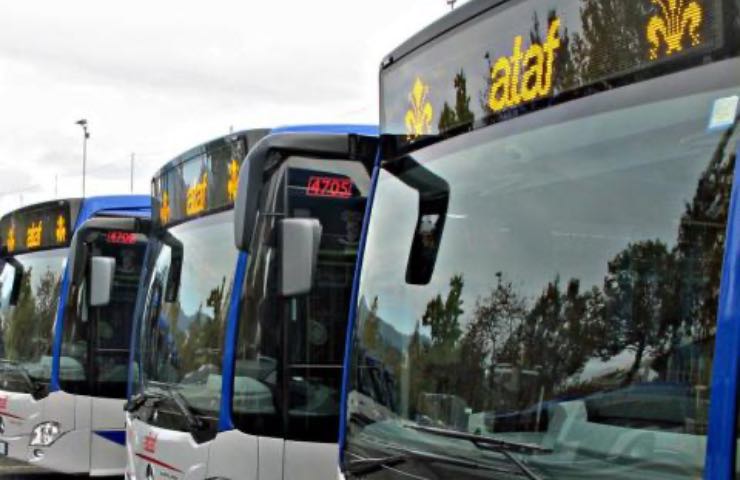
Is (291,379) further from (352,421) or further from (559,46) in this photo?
(559,46)

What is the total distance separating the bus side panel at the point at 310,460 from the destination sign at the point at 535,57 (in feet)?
6.47

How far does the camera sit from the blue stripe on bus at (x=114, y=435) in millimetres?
9078

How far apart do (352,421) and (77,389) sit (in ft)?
19.7

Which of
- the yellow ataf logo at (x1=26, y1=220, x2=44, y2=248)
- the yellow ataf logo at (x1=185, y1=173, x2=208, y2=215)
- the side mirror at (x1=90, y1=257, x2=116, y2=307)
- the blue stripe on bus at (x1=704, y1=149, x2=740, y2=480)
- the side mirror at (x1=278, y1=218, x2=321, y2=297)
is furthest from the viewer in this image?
the yellow ataf logo at (x1=26, y1=220, x2=44, y2=248)

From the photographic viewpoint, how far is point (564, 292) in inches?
112

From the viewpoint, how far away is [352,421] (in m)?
3.81

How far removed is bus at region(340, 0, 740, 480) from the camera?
7.91 ft

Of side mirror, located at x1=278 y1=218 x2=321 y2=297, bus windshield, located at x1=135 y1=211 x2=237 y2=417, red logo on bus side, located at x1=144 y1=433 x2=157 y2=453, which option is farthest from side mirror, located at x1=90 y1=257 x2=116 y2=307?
side mirror, located at x1=278 y1=218 x2=321 y2=297

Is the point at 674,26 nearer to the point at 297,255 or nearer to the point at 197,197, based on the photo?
the point at 297,255

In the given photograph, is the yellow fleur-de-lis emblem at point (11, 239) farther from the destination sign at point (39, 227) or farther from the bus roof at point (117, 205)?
the bus roof at point (117, 205)

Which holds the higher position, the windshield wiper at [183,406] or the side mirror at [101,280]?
the side mirror at [101,280]

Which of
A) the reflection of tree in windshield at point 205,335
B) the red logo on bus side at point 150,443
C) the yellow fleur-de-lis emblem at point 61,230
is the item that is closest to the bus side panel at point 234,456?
the reflection of tree in windshield at point 205,335

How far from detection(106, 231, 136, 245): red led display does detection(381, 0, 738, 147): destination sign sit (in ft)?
19.2

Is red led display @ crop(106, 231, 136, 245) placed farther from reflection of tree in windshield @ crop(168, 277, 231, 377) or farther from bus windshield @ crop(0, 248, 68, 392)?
reflection of tree in windshield @ crop(168, 277, 231, 377)
